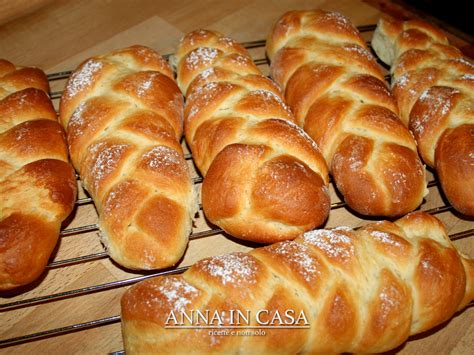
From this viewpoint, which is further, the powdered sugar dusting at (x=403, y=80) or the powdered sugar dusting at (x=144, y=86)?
the powdered sugar dusting at (x=403, y=80)

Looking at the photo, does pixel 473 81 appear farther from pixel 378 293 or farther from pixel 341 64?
pixel 378 293

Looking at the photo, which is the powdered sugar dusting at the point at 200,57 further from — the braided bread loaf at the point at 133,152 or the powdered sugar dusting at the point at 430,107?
the powdered sugar dusting at the point at 430,107

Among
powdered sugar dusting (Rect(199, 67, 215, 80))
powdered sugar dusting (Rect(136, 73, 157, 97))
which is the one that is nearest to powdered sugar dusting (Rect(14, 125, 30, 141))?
powdered sugar dusting (Rect(136, 73, 157, 97))

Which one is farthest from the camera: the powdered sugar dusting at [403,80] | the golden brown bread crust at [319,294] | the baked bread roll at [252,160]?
the powdered sugar dusting at [403,80]

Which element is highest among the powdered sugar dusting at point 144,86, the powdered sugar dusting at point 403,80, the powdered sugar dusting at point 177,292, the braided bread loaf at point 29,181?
the powdered sugar dusting at point 144,86

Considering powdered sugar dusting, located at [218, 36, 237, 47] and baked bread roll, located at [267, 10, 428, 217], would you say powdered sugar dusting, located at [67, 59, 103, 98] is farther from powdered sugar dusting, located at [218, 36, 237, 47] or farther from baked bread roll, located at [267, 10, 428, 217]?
baked bread roll, located at [267, 10, 428, 217]

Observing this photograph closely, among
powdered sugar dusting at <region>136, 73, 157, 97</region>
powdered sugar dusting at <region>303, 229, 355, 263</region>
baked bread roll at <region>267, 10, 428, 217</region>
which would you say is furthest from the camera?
powdered sugar dusting at <region>136, 73, 157, 97</region>

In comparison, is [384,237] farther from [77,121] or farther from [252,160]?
[77,121]

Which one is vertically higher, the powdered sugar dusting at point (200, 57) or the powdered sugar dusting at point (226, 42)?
the powdered sugar dusting at point (226, 42)

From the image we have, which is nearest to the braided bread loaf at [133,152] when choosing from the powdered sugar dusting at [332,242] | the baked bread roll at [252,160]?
the baked bread roll at [252,160]
